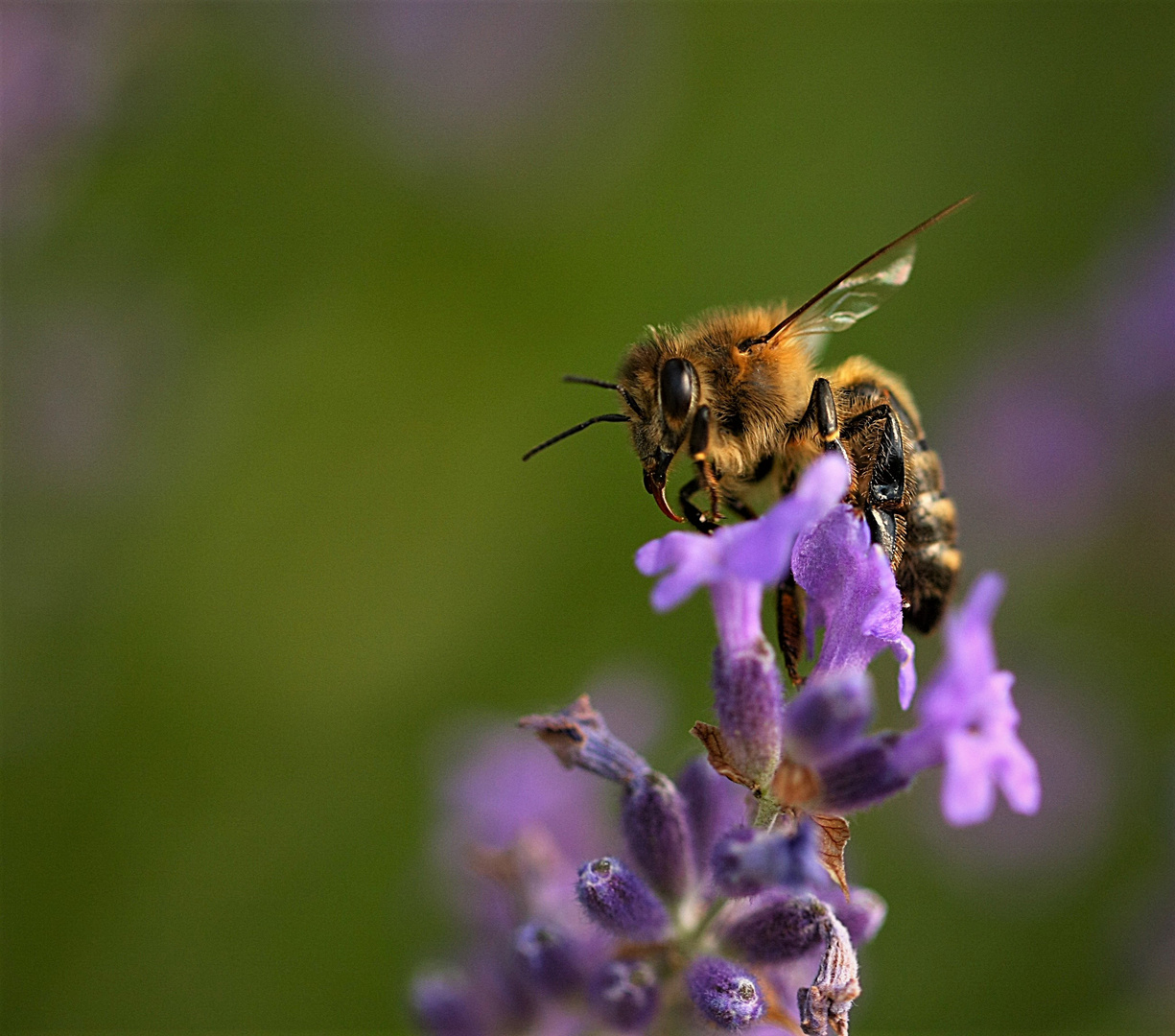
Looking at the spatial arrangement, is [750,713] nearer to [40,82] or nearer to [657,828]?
[657,828]

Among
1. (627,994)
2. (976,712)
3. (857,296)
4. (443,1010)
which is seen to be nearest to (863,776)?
(976,712)

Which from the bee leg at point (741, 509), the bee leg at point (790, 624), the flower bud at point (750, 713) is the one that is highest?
the bee leg at point (741, 509)

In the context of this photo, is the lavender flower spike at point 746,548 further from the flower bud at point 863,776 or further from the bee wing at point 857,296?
the bee wing at point 857,296

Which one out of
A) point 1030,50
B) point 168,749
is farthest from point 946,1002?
point 1030,50

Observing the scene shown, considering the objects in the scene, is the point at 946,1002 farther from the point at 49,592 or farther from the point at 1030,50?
A: the point at 1030,50

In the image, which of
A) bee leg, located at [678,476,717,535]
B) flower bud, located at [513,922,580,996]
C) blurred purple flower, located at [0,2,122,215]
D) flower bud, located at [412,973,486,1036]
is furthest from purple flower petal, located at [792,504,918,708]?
blurred purple flower, located at [0,2,122,215]

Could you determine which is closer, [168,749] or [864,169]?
[168,749]

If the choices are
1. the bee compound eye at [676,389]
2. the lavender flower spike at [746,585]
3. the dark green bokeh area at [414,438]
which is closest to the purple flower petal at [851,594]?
the lavender flower spike at [746,585]
